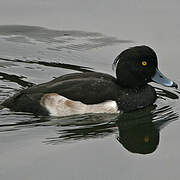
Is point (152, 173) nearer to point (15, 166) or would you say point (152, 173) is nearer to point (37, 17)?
point (15, 166)

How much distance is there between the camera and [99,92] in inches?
372

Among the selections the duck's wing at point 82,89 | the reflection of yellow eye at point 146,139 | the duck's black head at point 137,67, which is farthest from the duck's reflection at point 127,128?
the duck's black head at point 137,67

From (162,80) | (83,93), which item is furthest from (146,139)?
(162,80)

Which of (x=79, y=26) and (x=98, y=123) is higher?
(x=79, y=26)

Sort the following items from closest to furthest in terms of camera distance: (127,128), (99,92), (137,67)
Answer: (127,128) → (99,92) → (137,67)

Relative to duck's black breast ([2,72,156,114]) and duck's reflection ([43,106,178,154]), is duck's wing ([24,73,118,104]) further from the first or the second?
duck's reflection ([43,106,178,154])

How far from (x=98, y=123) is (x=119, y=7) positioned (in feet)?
14.7

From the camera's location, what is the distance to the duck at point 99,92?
31.0 ft

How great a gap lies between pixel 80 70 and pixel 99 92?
1756 mm

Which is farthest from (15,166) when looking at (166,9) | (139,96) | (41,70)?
(166,9)

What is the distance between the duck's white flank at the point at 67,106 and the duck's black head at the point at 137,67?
46cm

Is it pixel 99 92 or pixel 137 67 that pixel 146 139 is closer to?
pixel 99 92

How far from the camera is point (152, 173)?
26.4 feet

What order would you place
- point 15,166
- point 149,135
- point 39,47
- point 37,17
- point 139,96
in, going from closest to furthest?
point 15,166 < point 149,135 < point 139,96 < point 39,47 < point 37,17
